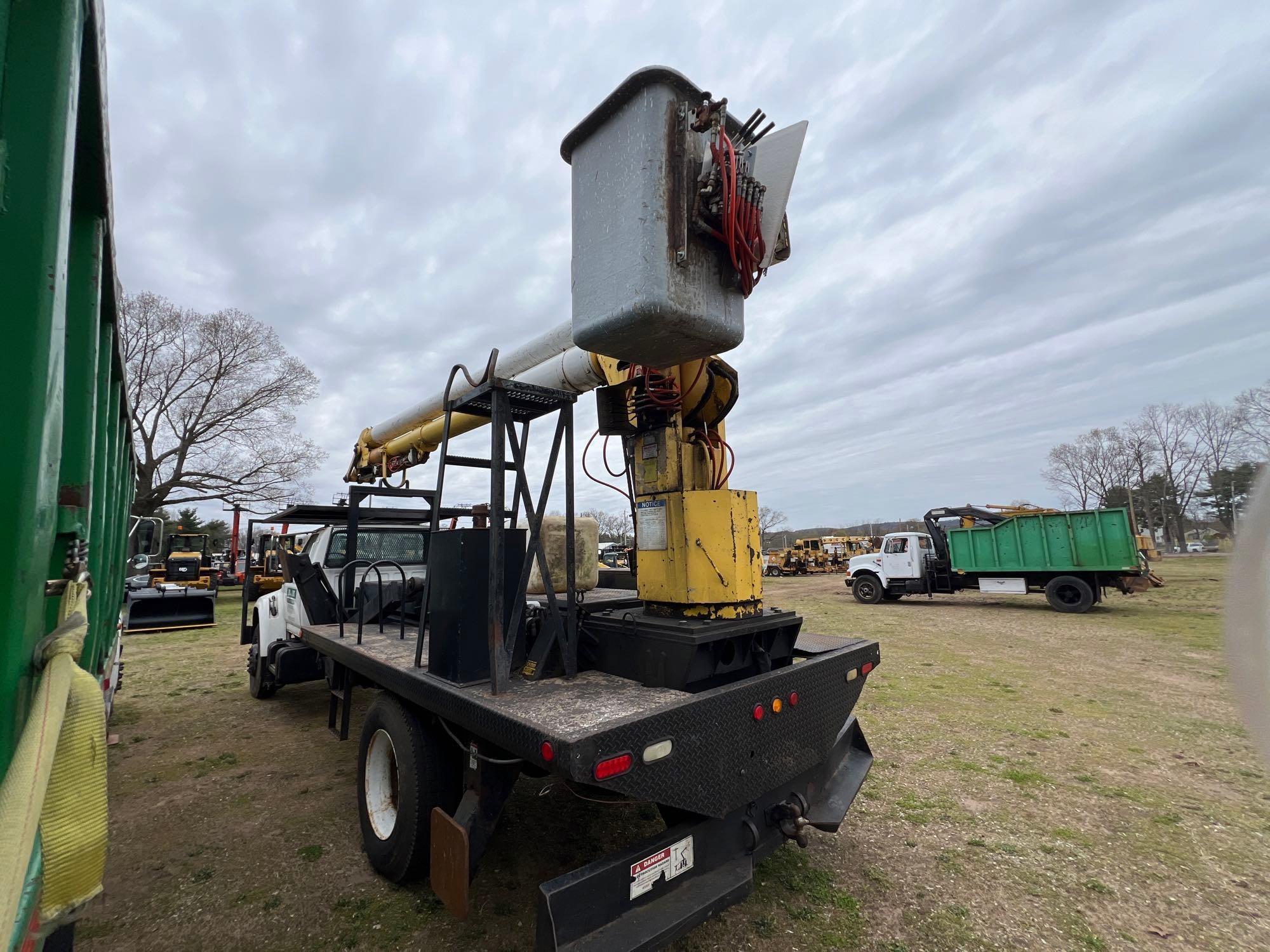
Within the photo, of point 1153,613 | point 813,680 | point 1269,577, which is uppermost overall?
point 1269,577

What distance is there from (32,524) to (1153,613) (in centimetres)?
1698

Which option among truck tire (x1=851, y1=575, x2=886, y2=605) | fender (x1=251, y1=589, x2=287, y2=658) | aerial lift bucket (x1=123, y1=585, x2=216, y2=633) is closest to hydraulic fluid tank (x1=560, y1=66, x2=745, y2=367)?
fender (x1=251, y1=589, x2=287, y2=658)

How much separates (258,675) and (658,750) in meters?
6.49

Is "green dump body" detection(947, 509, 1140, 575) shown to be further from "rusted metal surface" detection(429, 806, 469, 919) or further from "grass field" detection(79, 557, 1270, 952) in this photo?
"rusted metal surface" detection(429, 806, 469, 919)

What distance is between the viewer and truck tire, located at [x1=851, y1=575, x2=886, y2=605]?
1666 cm

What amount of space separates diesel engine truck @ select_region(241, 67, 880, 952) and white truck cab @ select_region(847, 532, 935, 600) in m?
13.6

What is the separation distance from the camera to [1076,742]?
4980mm

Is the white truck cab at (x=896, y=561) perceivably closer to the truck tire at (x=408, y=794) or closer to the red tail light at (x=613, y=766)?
the truck tire at (x=408, y=794)

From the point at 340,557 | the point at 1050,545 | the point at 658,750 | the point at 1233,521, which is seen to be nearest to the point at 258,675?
the point at 340,557

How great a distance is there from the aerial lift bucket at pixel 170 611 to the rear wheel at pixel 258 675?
17.2 feet

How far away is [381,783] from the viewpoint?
3389mm

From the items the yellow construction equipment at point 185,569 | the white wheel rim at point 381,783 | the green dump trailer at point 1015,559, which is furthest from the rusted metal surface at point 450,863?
the yellow construction equipment at point 185,569

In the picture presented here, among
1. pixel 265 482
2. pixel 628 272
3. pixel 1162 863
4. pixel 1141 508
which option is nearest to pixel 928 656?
pixel 1162 863

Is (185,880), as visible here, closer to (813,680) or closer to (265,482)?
(813,680)
